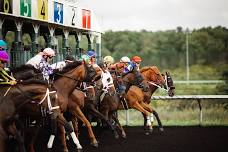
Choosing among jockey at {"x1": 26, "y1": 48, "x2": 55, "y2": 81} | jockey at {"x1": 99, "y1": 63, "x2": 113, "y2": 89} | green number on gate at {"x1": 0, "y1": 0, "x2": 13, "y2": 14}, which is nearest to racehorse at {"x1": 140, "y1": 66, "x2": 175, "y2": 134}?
jockey at {"x1": 99, "y1": 63, "x2": 113, "y2": 89}

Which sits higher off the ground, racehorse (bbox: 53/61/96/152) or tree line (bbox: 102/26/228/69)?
tree line (bbox: 102/26/228/69)

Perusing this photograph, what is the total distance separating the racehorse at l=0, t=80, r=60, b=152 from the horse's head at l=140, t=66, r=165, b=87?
8.34m

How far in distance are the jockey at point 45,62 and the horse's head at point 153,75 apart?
6.59m

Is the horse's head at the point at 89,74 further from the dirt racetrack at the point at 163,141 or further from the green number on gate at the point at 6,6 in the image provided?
the green number on gate at the point at 6,6

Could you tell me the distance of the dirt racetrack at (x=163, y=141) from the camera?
41.4 ft

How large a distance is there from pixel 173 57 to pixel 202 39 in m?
4.36

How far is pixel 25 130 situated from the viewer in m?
11.7

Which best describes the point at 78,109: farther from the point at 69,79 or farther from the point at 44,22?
the point at 44,22

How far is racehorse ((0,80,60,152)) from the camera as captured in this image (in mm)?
9234

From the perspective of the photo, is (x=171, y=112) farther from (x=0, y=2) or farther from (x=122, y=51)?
(x=122, y=51)

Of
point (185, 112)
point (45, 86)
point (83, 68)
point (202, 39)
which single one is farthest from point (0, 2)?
point (202, 39)

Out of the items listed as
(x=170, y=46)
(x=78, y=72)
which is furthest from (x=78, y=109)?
(x=170, y=46)

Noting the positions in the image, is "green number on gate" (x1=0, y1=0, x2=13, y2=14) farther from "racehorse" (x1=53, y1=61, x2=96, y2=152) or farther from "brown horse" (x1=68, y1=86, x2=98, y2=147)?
"brown horse" (x1=68, y1=86, x2=98, y2=147)

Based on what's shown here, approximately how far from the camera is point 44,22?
48.5 feet
